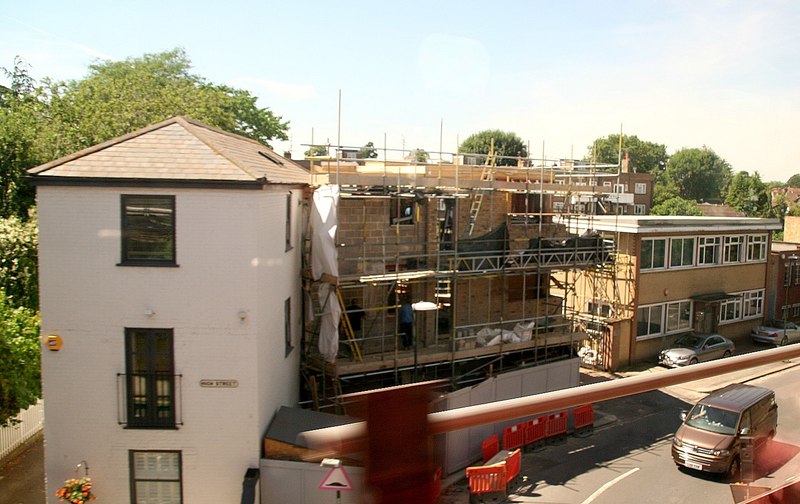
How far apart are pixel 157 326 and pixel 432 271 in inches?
279

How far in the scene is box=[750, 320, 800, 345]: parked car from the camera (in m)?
26.0

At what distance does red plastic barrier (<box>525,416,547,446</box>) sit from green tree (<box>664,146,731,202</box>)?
82491 millimetres

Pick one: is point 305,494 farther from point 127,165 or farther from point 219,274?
point 127,165

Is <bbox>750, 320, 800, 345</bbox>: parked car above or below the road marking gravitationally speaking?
below

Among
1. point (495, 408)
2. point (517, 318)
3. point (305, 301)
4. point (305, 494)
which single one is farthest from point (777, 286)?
point (495, 408)

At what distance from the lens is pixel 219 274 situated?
11156mm

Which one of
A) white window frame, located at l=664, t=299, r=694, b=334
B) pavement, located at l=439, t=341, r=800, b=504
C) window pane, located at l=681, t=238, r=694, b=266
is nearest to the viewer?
pavement, located at l=439, t=341, r=800, b=504

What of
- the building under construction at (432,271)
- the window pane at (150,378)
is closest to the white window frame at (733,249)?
the building under construction at (432,271)

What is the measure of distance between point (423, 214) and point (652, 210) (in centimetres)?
3893

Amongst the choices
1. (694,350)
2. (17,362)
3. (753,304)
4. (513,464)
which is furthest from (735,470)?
(753,304)

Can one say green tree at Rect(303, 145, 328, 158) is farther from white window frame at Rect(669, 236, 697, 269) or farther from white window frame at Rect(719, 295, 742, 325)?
white window frame at Rect(719, 295, 742, 325)

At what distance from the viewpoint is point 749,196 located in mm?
54062

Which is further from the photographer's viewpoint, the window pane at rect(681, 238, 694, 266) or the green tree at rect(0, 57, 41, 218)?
the window pane at rect(681, 238, 694, 266)

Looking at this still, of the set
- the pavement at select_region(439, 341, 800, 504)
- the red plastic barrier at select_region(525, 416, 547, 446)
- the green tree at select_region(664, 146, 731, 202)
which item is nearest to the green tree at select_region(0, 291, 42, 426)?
the red plastic barrier at select_region(525, 416, 547, 446)
